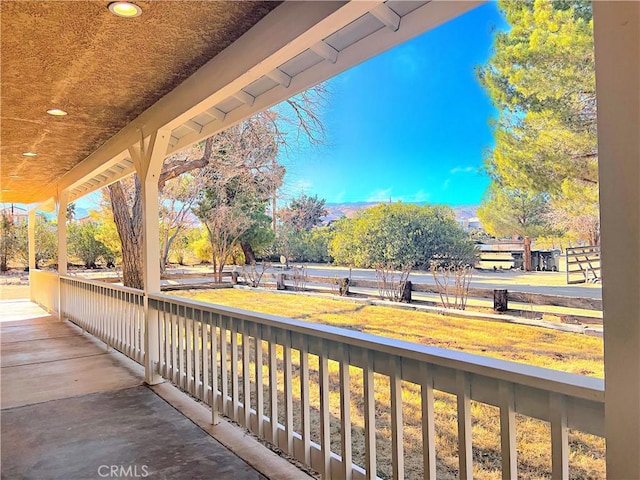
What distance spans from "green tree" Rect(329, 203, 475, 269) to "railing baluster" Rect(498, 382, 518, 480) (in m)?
10.1

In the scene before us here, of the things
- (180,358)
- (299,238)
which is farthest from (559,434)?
(299,238)

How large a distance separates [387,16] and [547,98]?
20.6 feet

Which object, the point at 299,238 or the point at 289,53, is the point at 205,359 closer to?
the point at 289,53

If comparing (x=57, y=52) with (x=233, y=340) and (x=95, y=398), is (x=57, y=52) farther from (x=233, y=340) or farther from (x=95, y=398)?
(x=95, y=398)

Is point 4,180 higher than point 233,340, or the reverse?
point 4,180

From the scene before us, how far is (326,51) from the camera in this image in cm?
244

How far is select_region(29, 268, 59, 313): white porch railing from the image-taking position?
8.34 metres

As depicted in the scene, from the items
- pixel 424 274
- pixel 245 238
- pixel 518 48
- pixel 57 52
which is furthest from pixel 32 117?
pixel 245 238

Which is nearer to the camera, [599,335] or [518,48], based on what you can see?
[599,335]

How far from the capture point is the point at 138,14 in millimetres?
2301

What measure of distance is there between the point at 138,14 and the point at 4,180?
6.58 m

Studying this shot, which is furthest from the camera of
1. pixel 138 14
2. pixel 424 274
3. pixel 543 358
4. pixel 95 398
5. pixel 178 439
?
pixel 424 274

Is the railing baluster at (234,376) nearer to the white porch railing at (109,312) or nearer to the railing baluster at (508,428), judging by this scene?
the railing baluster at (508,428)

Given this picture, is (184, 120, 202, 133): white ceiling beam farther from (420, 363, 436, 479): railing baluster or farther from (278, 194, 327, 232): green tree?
(278, 194, 327, 232): green tree
